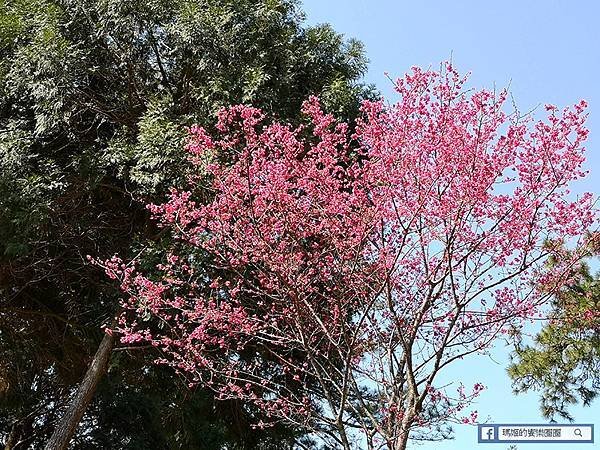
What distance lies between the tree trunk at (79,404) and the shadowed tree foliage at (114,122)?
0.18 metres

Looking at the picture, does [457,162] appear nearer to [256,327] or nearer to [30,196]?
[256,327]

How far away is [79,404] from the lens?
20.5 feet

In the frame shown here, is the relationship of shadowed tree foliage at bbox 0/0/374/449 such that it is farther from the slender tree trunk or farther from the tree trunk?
the slender tree trunk

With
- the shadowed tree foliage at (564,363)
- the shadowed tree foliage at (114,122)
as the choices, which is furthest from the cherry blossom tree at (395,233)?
the shadowed tree foliage at (564,363)

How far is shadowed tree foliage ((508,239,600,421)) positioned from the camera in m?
8.05

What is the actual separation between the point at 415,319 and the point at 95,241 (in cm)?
394

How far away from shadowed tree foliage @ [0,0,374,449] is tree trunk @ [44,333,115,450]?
18 centimetres

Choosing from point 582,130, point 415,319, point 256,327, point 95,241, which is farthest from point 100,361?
point 582,130

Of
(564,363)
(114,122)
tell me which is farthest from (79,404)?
(564,363)

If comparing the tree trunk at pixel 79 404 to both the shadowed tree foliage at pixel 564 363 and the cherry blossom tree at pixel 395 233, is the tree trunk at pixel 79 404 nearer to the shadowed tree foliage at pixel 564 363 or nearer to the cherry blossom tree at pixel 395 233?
the cherry blossom tree at pixel 395 233

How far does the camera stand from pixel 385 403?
4316 millimetres

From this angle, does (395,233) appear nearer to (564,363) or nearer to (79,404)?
(79,404)

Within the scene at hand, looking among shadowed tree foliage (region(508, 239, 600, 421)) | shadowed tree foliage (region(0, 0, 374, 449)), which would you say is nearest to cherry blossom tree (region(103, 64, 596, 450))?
shadowed tree foliage (region(0, 0, 374, 449))

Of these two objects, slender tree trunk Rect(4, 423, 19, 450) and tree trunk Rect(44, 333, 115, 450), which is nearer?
tree trunk Rect(44, 333, 115, 450)
